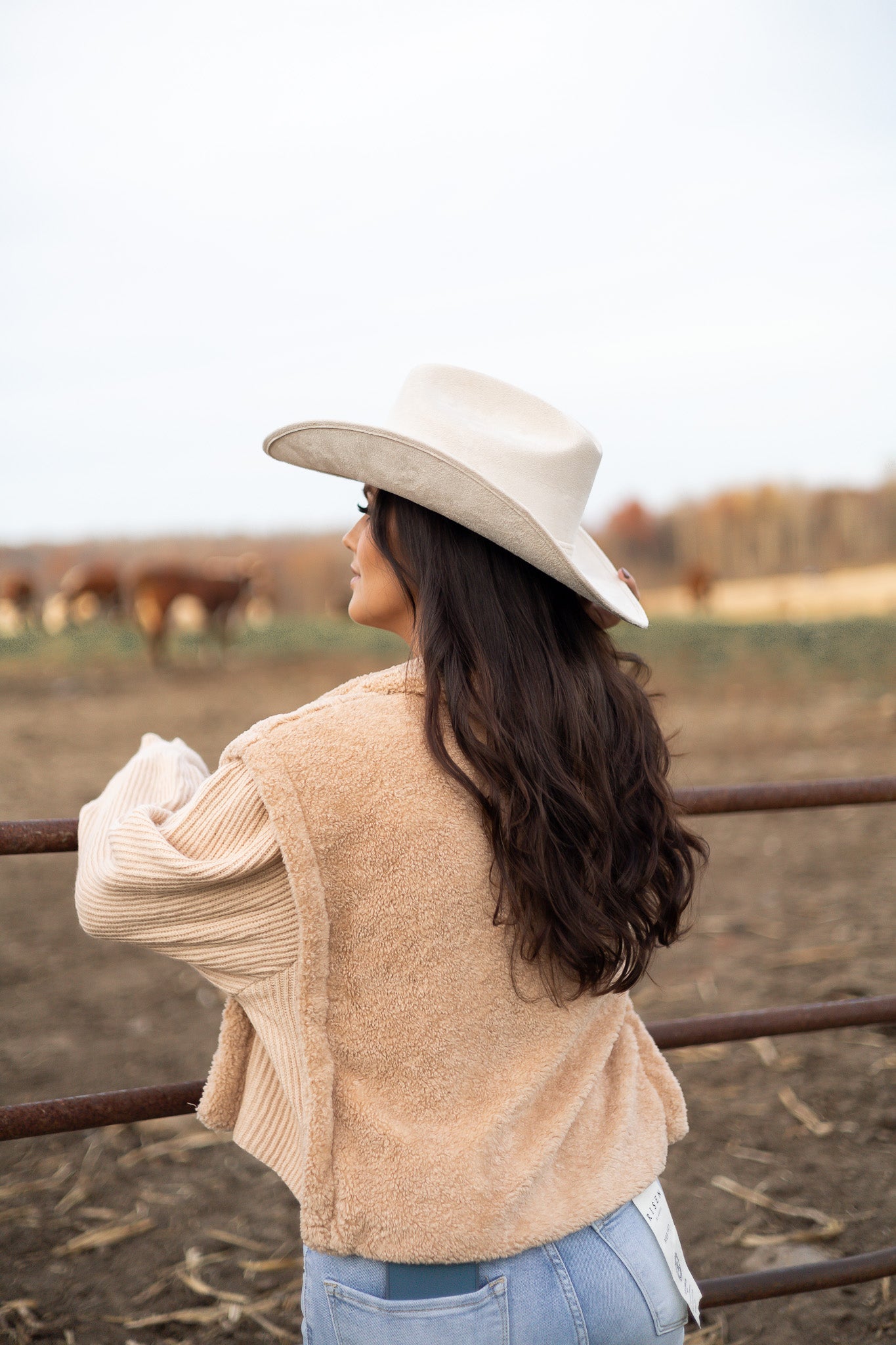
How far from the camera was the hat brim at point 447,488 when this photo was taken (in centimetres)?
95

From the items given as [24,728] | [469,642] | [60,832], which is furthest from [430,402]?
[24,728]

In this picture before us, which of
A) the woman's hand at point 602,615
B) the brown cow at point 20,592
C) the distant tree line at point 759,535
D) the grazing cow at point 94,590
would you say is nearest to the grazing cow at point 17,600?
the brown cow at point 20,592

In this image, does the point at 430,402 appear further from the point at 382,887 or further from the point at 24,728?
the point at 24,728

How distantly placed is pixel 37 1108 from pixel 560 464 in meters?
0.98

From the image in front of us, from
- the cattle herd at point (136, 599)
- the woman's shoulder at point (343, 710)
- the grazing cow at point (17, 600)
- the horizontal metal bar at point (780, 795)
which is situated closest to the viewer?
the woman's shoulder at point (343, 710)

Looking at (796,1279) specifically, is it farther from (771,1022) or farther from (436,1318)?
(436,1318)

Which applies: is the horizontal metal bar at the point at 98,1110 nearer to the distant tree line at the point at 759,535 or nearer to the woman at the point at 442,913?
the woman at the point at 442,913

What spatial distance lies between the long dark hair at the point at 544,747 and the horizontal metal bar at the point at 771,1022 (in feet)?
1.73

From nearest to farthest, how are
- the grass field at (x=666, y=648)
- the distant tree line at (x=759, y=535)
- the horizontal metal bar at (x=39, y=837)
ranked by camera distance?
the horizontal metal bar at (x=39, y=837)
the grass field at (x=666, y=648)
the distant tree line at (x=759, y=535)

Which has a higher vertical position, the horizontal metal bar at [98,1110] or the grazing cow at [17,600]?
the horizontal metal bar at [98,1110]

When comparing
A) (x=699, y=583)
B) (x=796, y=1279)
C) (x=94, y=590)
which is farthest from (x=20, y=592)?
(x=796, y=1279)

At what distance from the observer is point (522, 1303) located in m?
0.95

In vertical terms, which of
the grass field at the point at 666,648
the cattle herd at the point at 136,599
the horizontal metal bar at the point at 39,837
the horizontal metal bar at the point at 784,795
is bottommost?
the grass field at the point at 666,648

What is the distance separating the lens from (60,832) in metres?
1.24
